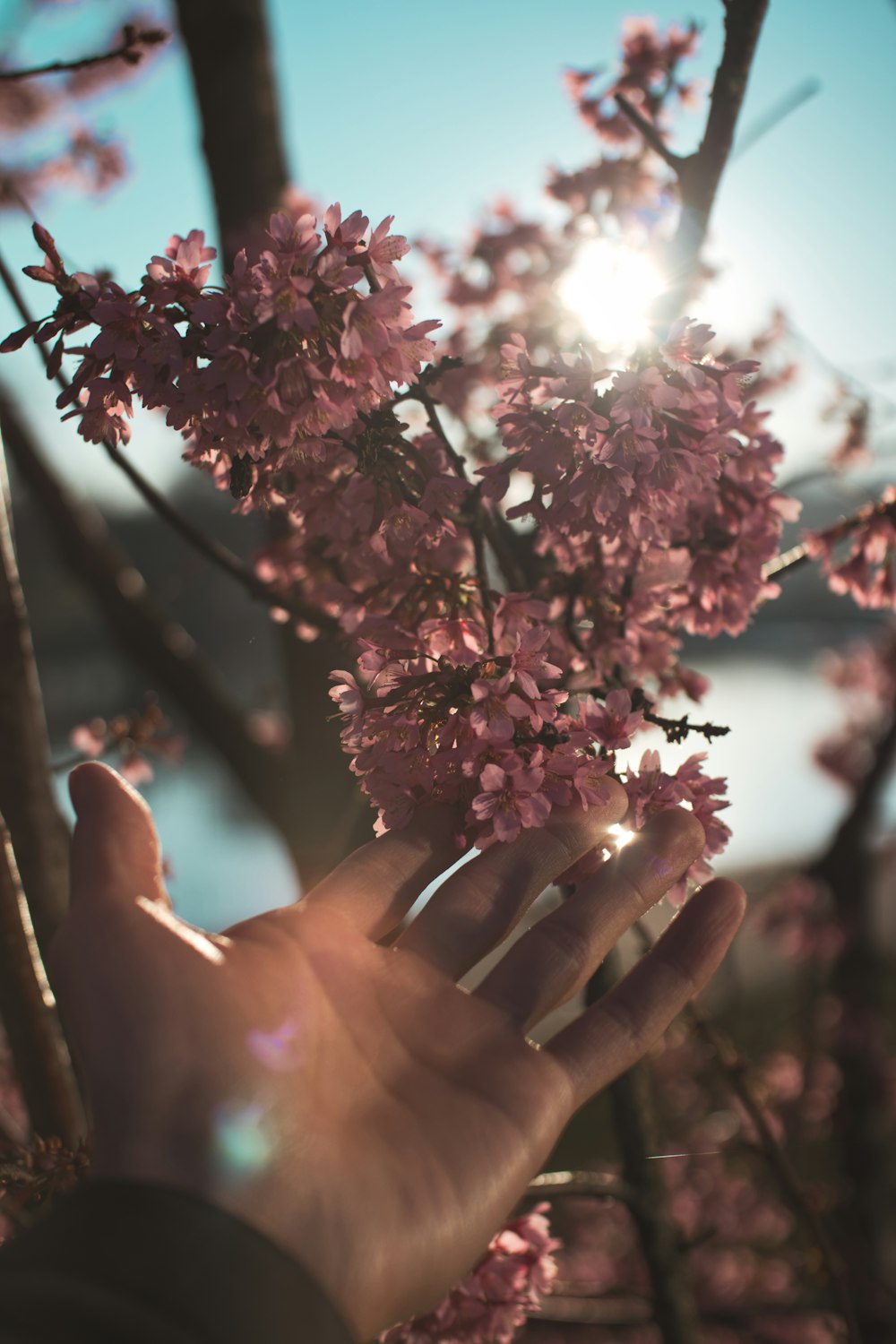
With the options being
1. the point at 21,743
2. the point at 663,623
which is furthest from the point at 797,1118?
the point at 21,743

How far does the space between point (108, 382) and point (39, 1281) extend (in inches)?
41.3

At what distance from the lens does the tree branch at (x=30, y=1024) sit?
1557 mm

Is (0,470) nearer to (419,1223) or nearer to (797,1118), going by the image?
(419,1223)

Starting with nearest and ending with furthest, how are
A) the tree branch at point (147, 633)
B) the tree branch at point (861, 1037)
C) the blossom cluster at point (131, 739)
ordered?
the blossom cluster at point (131, 739) < the tree branch at point (147, 633) < the tree branch at point (861, 1037)

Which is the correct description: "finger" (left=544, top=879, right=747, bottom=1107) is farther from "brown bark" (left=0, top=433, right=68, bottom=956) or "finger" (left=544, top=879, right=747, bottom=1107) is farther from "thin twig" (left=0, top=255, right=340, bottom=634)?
"brown bark" (left=0, top=433, right=68, bottom=956)

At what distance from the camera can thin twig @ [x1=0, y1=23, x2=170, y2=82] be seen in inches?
57.5

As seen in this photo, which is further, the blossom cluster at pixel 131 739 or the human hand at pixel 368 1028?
the blossom cluster at pixel 131 739

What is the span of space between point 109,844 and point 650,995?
79cm

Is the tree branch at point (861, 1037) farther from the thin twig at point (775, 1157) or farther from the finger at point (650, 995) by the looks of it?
the finger at point (650, 995)

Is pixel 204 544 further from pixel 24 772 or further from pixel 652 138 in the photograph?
pixel 652 138

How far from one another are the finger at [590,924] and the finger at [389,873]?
6.7 inches

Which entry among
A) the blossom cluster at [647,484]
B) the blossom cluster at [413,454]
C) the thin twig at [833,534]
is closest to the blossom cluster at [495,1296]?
the blossom cluster at [413,454]

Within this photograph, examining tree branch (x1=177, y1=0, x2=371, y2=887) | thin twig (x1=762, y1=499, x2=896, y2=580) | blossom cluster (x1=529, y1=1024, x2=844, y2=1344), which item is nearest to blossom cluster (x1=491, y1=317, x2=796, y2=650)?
thin twig (x1=762, y1=499, x2=896, y2=580)

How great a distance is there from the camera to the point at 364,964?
1260 mm
